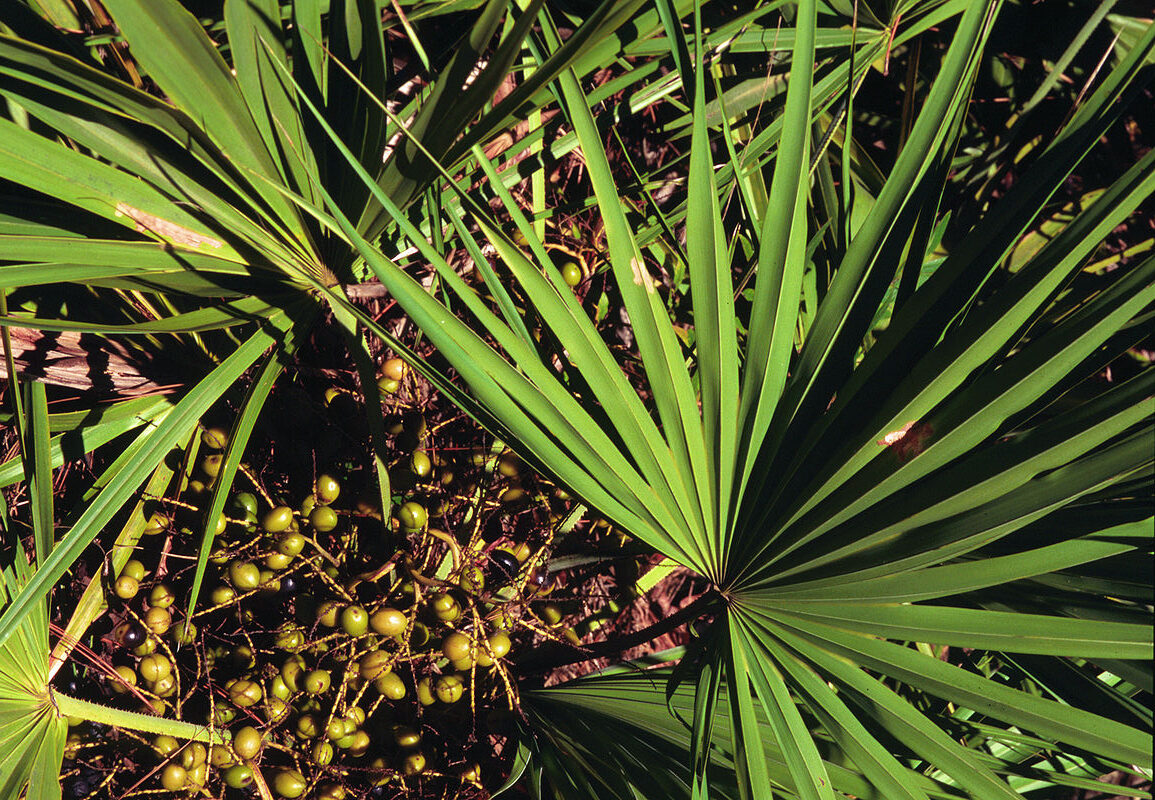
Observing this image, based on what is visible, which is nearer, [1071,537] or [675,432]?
[1071,537]

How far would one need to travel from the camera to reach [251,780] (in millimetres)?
1326

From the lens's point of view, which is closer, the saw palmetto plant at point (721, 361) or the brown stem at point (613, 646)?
the saw palmetto plant at point (721, 361)

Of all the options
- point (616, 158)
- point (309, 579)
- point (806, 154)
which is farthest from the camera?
point (616, 158)

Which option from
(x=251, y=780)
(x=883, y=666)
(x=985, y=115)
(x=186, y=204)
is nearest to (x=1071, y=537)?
(x=883, y=666)

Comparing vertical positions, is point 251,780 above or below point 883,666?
below

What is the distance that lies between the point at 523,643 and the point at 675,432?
2.58ft

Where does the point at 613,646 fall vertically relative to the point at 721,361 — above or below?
below

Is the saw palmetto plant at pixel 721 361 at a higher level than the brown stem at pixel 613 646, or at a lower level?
higher

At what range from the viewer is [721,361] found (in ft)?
3.29

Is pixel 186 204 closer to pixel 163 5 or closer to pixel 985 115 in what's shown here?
pixel 163 5

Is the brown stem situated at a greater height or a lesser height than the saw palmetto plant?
lesser

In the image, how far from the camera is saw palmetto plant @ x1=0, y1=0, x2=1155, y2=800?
0.84m

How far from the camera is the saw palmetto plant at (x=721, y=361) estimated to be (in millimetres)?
838

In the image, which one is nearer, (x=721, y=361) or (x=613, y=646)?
(x=721, y=361)
